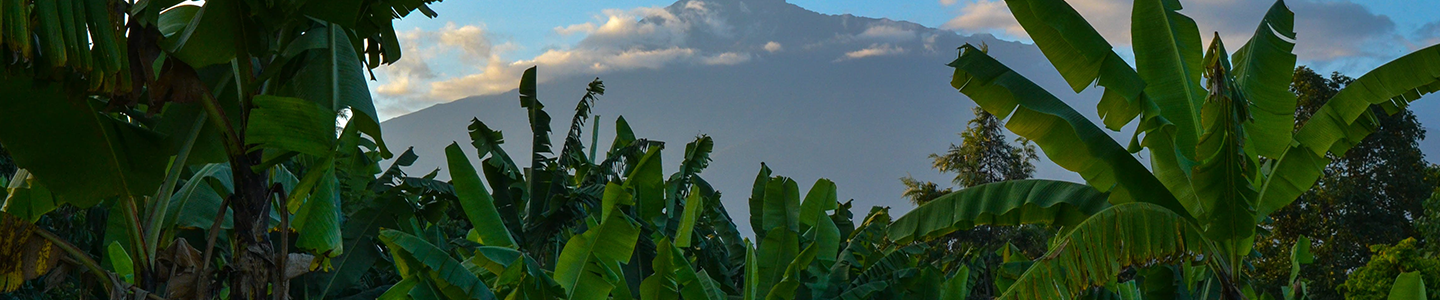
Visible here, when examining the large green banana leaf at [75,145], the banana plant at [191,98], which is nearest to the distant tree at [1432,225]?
the banana plant at [191,98]

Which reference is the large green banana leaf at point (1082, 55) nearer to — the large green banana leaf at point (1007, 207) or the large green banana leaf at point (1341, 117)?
the large green banana leaf at point (1007, 207)

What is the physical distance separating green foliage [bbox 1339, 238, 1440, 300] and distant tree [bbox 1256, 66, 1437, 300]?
440 centimetres

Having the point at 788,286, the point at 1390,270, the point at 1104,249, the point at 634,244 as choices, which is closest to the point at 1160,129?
the point at 1104,249

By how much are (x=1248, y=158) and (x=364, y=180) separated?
6.99 m

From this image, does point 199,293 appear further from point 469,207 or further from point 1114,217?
point 1114,217

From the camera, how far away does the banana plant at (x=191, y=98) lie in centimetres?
336

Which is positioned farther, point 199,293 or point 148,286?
point 148,286

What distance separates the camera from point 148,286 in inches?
164

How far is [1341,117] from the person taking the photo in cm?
548

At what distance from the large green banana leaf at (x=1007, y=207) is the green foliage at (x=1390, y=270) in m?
9.87

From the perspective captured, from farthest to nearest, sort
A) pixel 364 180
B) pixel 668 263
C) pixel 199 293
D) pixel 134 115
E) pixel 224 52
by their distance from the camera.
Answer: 1. pixel 364 180
2. pixel 668 263
3. pixel 134 115
4. pixel 199 293
5. pixel 224 52

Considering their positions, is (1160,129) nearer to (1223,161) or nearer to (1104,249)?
(1223,161)

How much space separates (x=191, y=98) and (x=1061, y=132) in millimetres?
4105

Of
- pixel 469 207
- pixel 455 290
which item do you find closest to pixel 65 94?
pixel 455 290
